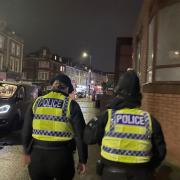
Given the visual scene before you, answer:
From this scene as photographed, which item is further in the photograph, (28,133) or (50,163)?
(28,133)

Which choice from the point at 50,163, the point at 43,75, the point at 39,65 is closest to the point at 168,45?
the point at 50,163

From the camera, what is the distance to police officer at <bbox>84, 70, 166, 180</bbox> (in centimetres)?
309

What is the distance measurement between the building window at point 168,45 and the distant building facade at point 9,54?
45067 millimetres

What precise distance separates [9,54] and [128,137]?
57512 millimetres

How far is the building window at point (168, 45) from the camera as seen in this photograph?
29.1ft

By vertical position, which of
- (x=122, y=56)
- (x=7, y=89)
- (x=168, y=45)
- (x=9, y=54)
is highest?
(x=9, y=54)

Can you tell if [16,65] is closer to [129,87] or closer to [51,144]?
[51,144]

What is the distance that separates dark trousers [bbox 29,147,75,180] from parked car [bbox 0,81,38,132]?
769cm

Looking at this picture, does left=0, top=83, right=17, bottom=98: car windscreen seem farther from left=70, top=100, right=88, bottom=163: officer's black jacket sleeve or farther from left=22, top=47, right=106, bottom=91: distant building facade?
left=22, top=47, right=106, bottom=91: distant building facade

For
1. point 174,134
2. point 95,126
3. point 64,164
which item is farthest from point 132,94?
point 174,134

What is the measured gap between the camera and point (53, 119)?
3.83m

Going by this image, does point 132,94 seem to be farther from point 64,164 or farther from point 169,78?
point 169,78

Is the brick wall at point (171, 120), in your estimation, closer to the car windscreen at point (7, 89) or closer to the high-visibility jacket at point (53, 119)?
the high-visibility jacket at point (53, 119)

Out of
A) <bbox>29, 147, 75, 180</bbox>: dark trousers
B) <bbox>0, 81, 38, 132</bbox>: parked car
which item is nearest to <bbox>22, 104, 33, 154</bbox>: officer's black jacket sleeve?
<bbox>29, 147, 75, 180</bbox>: dark trousers
